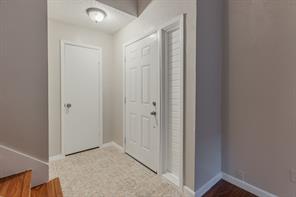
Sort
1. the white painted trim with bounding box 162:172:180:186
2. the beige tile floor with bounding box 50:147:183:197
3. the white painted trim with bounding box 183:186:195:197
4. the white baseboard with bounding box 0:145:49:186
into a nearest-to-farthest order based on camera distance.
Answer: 1. the white baseboard with bounding box 0:145:49:186
2. the white painted trim with bounding box 183:186:195:197
3. the beige tile floor with bounding box 50:147:183:197
4. the white painted trim with bounding box 162:172:180:186

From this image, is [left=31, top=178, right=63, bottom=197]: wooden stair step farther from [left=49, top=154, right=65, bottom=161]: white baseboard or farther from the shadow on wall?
the shadow on wall

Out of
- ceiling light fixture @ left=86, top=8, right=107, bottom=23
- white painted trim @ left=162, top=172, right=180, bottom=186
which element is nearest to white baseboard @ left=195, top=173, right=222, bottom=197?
white painted trim @ left=162, top=172, right=180, bottom=186

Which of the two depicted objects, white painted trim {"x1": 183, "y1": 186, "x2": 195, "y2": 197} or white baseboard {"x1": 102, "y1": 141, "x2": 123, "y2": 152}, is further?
white baseboard {"x1": 102, "y1": 141, "x2": 123, "y2": 152}

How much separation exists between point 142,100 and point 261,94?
5.27 ft

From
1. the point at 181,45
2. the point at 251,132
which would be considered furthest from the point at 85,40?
the point at 251,132

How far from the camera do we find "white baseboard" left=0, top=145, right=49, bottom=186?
122 centimetres

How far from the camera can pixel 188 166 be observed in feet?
6.17

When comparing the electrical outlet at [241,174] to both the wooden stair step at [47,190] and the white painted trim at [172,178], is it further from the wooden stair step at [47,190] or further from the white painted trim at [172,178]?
the wooden stair step at [47,190]

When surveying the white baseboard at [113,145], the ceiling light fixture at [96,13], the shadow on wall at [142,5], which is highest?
the shadow on wall at [142,5]

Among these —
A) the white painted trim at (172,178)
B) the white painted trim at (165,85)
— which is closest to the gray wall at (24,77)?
the white painted trim at (165,85)

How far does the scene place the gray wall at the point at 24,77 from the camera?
1.23 metres

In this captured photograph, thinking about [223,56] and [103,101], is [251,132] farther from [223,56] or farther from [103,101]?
[103,101]

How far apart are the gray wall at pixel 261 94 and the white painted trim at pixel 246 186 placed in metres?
0.05

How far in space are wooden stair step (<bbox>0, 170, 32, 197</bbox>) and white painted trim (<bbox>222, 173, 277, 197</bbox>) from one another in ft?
7.27
